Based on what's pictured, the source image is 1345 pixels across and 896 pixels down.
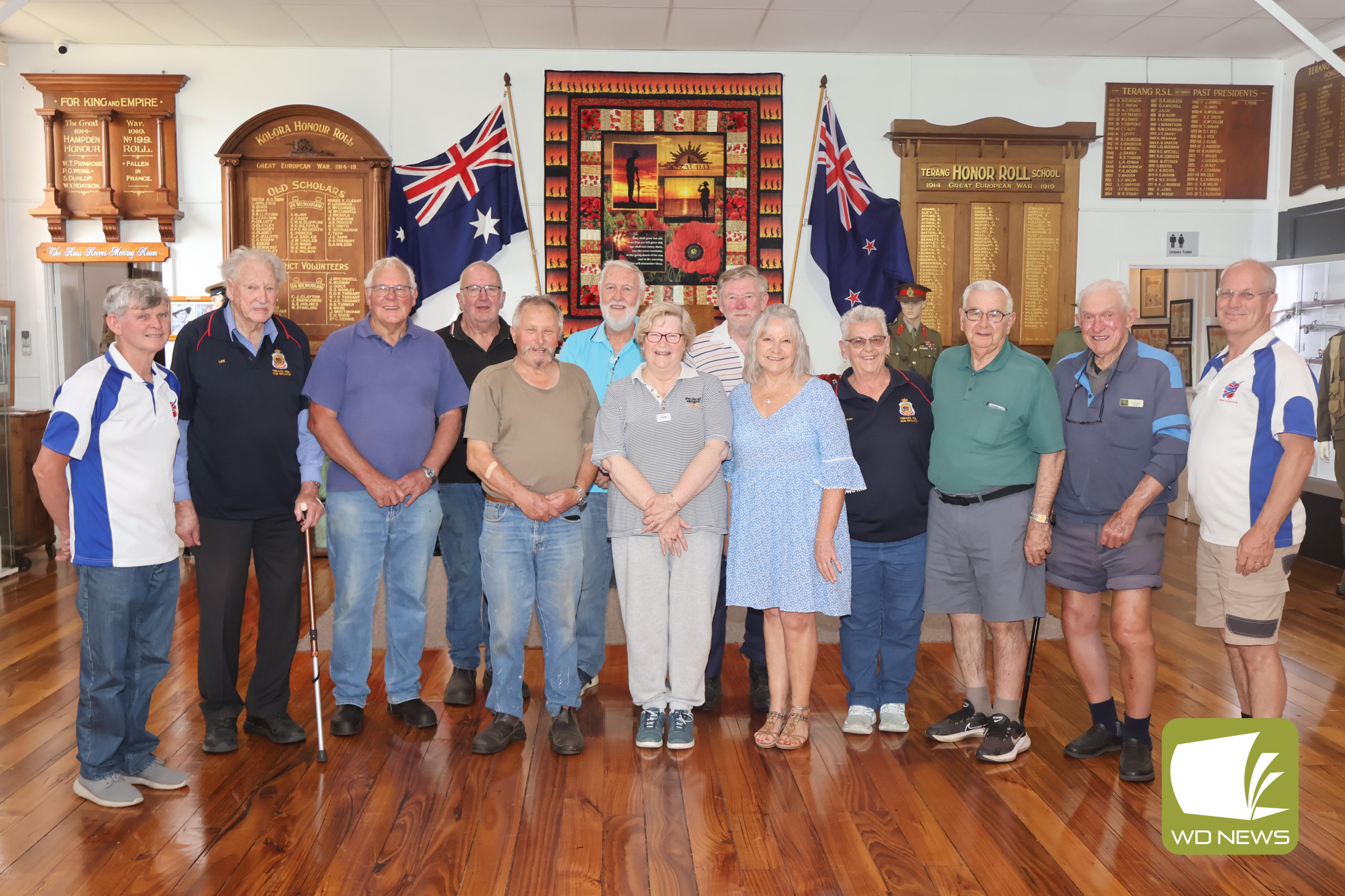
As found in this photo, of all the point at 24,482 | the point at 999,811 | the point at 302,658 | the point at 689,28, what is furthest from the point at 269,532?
the point at 689,28

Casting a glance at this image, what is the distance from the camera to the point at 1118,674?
3.98 m

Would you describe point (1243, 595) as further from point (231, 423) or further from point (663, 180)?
point (663, 180)

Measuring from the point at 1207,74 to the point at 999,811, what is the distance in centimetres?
665

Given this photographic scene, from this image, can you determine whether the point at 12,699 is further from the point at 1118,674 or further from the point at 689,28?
the point at 689,28

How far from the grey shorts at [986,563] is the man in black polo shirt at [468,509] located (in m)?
1.75

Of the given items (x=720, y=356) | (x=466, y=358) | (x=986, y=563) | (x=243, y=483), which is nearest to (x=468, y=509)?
(x=466, y=358)

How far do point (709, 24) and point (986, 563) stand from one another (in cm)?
460

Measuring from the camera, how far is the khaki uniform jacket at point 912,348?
6.64 metres

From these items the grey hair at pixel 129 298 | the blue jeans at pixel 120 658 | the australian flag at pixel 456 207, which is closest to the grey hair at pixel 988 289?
the grey hair at pixel 129 298

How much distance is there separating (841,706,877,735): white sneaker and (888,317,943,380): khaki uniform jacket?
143 inches

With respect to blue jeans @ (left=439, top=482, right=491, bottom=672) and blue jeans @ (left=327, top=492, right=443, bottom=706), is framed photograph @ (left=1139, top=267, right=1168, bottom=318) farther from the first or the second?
blue jeans @ (left=327, top=492, right=443, bottom=706)

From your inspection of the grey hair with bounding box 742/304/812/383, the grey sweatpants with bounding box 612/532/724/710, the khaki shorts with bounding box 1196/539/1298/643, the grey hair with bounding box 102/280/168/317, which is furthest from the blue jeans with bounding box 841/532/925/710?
the grey hair with bounding box 102/280/168/317

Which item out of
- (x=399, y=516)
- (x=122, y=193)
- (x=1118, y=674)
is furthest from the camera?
(x=122, y=193)

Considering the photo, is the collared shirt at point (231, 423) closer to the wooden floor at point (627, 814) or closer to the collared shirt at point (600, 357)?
the wooden floor at point (627, 814)
